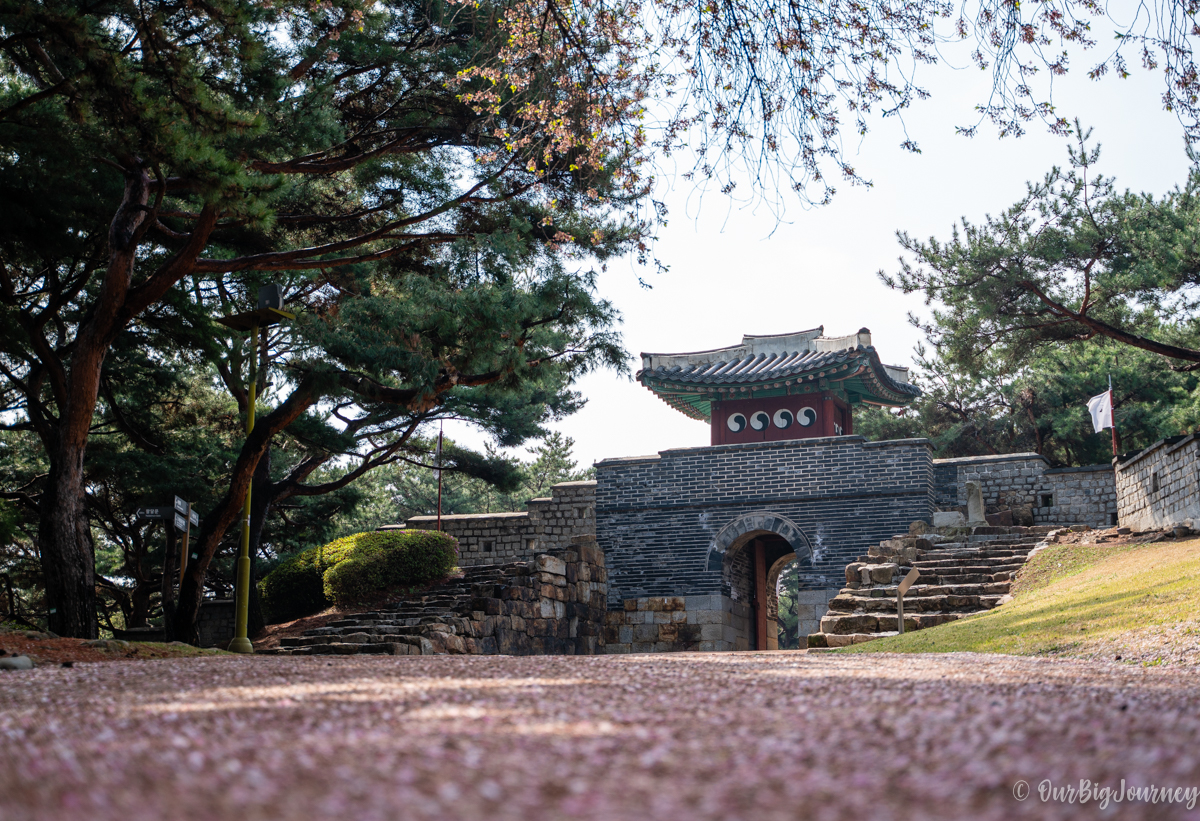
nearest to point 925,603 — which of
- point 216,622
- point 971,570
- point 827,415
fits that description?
point 971,570

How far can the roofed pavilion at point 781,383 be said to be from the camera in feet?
62.3

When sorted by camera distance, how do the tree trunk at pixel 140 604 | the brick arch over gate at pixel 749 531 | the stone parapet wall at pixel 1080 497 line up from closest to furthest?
the stone parapet wall at pixel 1080 497 → the brick arch over gate at pixel 749 531 → the tree trunk at pixel 140 604

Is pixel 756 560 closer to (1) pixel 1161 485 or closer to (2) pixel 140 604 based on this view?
(1) pixel 1161 485

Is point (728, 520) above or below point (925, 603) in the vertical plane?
above

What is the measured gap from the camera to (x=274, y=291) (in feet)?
32.3

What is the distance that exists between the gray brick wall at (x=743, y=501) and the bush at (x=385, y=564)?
3.90 meters

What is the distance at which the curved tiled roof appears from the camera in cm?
1881

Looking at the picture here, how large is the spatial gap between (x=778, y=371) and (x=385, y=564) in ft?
29.4

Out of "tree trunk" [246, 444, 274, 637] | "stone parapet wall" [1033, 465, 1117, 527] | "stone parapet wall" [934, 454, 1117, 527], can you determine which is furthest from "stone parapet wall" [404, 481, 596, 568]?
"stone parapet wall" [1033, 465, 1117, 527]

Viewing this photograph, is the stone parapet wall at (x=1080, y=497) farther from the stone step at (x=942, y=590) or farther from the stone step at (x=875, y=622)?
the stone step at (x=875, y=622)

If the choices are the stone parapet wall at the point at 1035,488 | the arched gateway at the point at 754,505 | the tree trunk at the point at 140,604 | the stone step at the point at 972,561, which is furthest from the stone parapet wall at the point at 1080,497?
the tree trunk at the point at 140,604

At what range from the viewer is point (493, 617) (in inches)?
531

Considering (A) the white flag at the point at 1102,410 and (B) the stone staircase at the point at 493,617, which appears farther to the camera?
(A) the white flag at the point at 1102,410

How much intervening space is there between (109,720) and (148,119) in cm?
530
